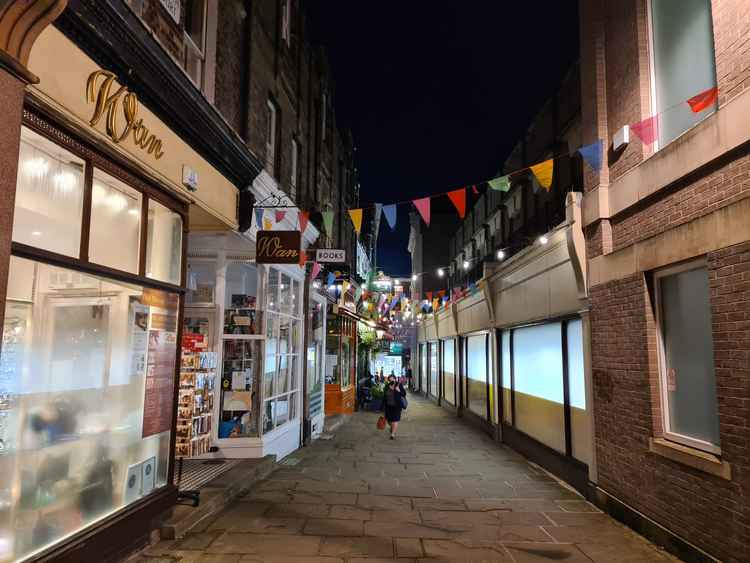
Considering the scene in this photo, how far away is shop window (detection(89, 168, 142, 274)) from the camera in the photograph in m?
5.16

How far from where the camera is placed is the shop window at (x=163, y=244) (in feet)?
20.4

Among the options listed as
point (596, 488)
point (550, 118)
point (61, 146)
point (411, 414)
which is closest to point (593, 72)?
point (550, 118)

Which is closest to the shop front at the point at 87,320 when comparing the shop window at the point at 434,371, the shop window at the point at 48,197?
the shop window at the point at 48,197

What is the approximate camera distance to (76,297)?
497 centimetres

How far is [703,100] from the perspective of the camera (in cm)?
614

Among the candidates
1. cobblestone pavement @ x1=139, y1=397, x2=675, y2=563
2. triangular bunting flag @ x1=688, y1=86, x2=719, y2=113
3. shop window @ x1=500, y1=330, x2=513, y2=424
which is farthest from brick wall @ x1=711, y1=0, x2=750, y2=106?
shop window @ x1=500, y1=330, x2=513, y2=424

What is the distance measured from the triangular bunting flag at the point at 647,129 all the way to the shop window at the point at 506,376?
25.5ft

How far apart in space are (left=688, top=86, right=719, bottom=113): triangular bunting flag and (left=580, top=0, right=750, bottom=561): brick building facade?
0.42ft

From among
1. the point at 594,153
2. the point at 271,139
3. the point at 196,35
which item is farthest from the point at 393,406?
the point at 196,35

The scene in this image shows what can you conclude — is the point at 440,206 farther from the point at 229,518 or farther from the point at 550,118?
the point at 229,518

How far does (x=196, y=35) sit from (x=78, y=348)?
5.44 metres

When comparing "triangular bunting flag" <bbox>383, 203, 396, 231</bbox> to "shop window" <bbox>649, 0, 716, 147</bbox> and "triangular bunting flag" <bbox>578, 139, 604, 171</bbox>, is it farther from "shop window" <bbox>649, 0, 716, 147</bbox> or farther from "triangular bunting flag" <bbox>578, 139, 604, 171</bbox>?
"shop window" <bbox>649, 0, 716, 147</bbox>

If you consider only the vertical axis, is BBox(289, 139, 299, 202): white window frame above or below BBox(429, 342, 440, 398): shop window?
above

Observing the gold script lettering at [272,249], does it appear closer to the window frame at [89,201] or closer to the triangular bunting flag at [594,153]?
the window frame at [89,201]
